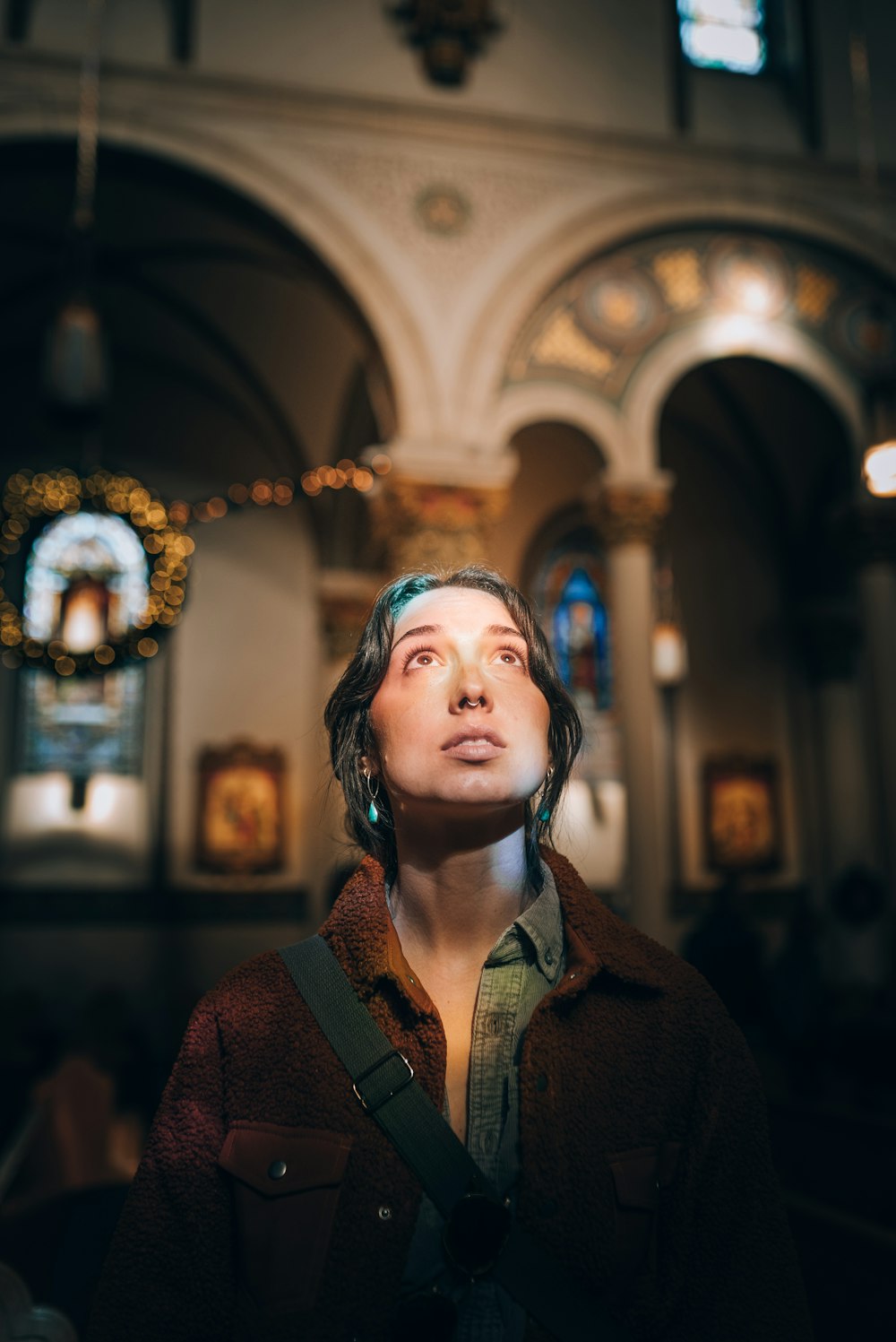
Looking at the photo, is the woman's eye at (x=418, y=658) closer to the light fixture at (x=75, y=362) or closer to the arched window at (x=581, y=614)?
the light fixture at (x=75, y=362)

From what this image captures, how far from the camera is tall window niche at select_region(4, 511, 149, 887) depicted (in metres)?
11.5

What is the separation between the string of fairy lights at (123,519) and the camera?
5125 millimetres

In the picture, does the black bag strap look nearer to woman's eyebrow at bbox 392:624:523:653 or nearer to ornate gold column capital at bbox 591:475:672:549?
woman's eyebrow at bbox 392:624:523:653

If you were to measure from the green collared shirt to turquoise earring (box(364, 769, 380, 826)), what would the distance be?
23cm

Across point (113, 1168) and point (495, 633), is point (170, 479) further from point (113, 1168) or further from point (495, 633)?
point (495, 633)

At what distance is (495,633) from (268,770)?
10672 millimetres

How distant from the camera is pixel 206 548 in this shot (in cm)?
1233

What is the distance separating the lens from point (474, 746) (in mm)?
1256

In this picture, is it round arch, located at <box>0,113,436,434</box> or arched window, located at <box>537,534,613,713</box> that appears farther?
arched window, located at <box>537,534,613,713</box>

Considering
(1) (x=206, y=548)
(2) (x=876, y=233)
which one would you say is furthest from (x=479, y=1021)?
(1) (x=206, y=548)

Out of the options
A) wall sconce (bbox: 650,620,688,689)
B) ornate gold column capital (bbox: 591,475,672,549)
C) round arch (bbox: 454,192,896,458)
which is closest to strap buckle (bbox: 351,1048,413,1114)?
round arch (bbox: 454,192,896,458)

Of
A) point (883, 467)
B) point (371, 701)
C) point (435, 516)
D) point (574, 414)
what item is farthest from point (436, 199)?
point (371, 701)

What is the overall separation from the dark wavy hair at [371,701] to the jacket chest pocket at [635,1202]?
358 millimetres

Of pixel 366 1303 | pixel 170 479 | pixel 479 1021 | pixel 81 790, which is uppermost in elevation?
pixel 170 479
